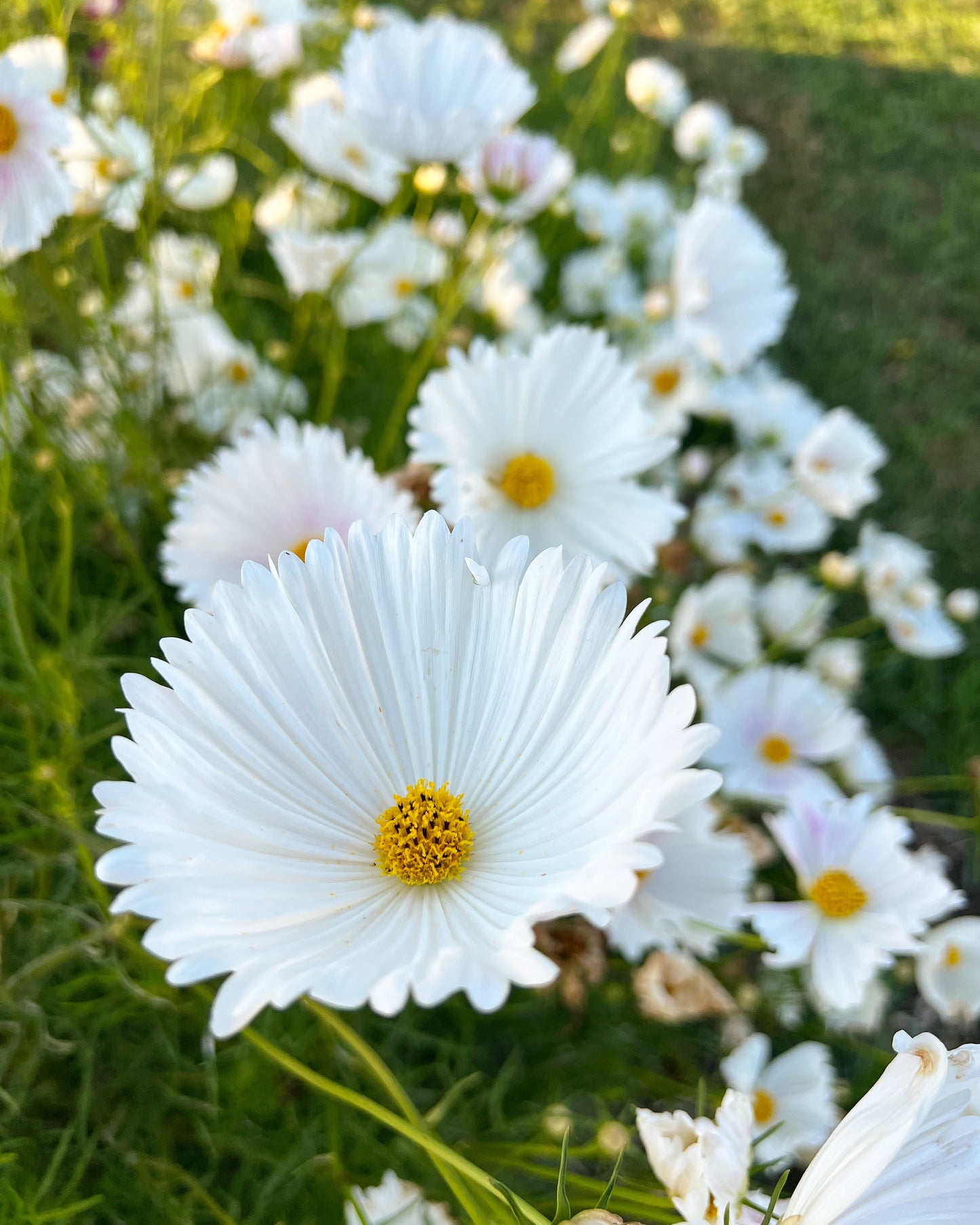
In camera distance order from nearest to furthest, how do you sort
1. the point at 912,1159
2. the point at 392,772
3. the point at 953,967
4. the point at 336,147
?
the point at 912,1159, the point at 392,772, the point at 953,967, the point at 336,147

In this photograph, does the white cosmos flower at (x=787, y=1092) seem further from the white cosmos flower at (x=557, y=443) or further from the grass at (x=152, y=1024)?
the white cosmos flower at (x=557, y=443)

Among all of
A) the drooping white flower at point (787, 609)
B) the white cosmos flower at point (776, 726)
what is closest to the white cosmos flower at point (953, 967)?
the white cosmos flower at point (776, 726)

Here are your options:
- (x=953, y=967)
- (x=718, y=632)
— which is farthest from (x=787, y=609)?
(x=953, y=967)

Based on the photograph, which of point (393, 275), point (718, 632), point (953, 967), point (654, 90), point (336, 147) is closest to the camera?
point (953, 967)

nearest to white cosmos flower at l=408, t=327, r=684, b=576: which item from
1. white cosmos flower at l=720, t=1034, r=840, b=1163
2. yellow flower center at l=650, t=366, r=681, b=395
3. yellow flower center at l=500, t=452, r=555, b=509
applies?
yellow flower center at l=500, t=452, r=555, b=509

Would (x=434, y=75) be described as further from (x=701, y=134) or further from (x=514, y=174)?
(x=701, y=134)

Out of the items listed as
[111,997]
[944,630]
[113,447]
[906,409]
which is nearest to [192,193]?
[113,447]

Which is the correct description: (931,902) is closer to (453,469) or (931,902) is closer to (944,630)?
(453,469)
